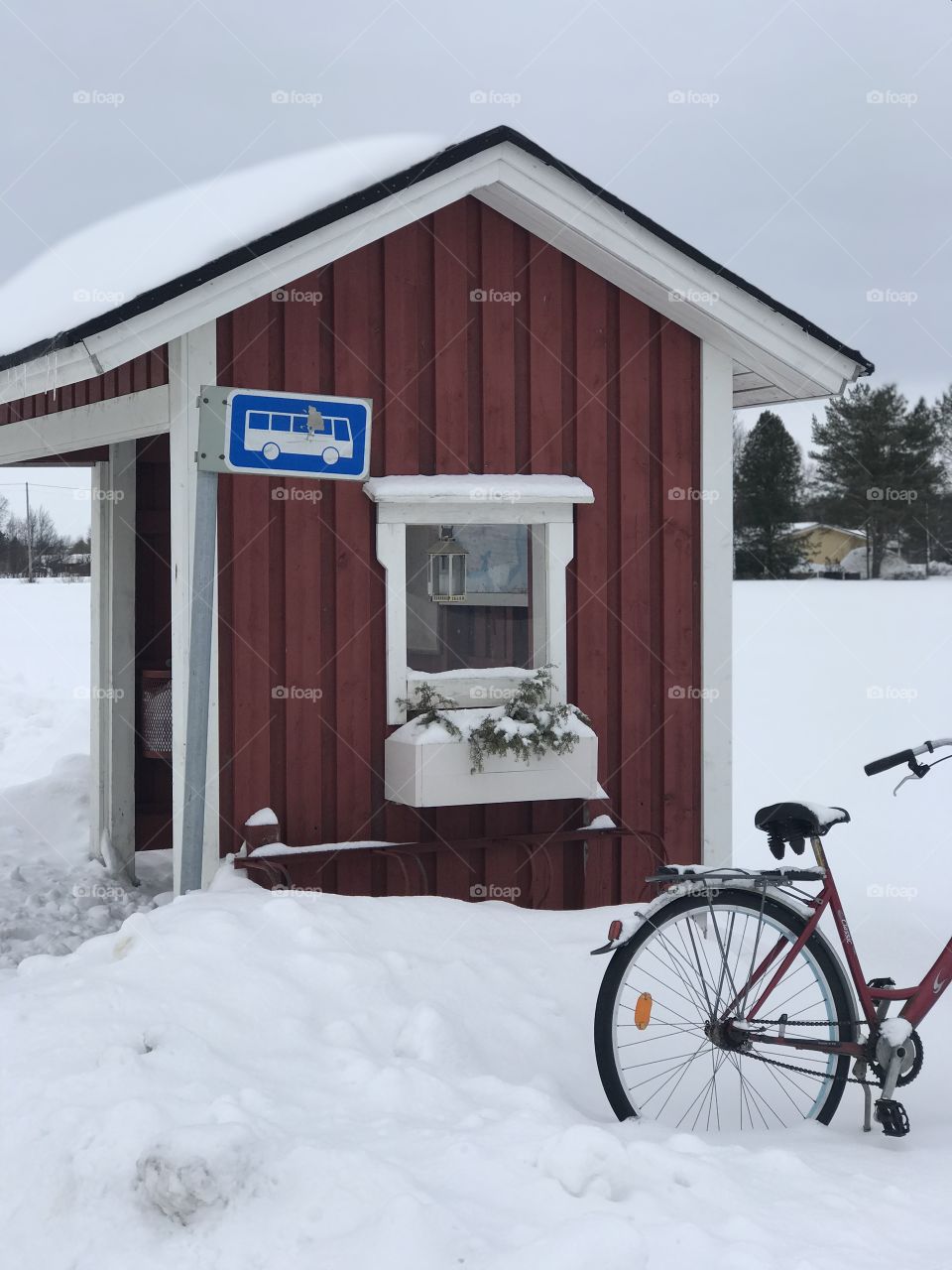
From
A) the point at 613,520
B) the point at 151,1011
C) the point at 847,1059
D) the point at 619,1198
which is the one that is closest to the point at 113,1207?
the point at 151,1011

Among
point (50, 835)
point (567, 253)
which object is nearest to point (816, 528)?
point (50, 835)

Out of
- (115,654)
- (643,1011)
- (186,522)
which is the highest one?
(186,522)

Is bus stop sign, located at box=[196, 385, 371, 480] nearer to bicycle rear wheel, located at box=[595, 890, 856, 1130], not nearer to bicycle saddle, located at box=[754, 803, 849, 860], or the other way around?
bicycle saddle, located at box=[754, 803, 849, 860]

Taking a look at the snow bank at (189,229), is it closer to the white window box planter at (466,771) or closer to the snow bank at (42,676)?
the white window box planter at (466,771)

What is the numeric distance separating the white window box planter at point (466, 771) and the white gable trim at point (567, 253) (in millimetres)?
2052

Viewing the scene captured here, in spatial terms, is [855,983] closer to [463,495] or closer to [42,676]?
[463,495]

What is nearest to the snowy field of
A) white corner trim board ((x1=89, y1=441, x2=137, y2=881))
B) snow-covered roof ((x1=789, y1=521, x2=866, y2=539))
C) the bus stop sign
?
the bus stop sign

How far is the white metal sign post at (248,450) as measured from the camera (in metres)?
4.30

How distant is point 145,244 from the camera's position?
698 centimetres

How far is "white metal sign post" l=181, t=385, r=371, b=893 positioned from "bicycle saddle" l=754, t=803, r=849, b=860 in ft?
6.01

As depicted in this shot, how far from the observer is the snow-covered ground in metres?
6.90

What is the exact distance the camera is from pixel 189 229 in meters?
6.61

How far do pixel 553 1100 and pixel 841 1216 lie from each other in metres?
0.79

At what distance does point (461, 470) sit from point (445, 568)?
1.56 feet
